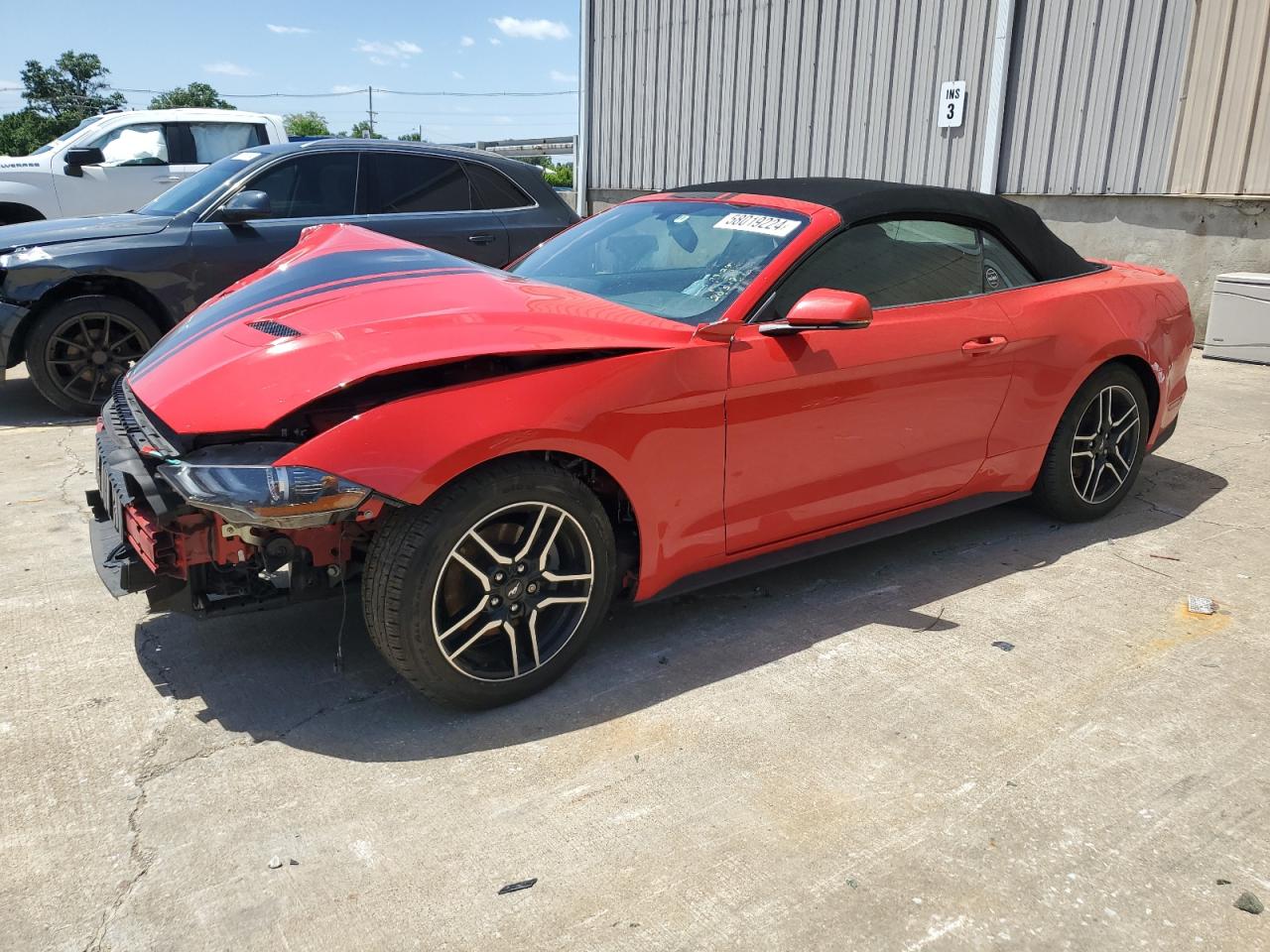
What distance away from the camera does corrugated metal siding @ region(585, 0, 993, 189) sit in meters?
10.8

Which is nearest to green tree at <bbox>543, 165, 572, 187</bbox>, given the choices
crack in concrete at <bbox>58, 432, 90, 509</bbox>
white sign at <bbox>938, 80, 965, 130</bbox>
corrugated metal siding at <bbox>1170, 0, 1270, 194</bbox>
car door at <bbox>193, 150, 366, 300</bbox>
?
white sign at <bbox>938, 80, 965, 130</bbox>

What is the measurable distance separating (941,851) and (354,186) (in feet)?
19.2

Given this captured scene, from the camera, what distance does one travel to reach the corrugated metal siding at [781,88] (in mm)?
10828

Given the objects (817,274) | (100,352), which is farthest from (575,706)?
(100,352)

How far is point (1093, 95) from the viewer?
31.3ft

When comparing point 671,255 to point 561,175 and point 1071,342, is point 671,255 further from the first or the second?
point 561,175

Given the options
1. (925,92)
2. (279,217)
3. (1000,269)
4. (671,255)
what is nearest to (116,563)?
(671,255)

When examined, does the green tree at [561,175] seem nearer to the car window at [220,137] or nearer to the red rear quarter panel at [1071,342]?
the car window at [220,137]

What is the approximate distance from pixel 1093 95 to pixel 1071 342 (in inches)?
260

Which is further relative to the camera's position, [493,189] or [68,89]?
[68,89]

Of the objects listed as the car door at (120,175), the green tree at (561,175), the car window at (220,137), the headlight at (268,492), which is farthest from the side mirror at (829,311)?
the green tree at (561,175)

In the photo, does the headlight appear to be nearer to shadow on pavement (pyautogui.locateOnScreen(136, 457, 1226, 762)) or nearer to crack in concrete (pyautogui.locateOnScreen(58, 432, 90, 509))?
shadow on pavement (pyautogui.locateOnScreen(136, 457, 1226, 762))

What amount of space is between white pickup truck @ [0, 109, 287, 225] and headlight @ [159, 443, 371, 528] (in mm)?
8829

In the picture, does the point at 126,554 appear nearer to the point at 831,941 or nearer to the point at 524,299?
the point at 524,299
